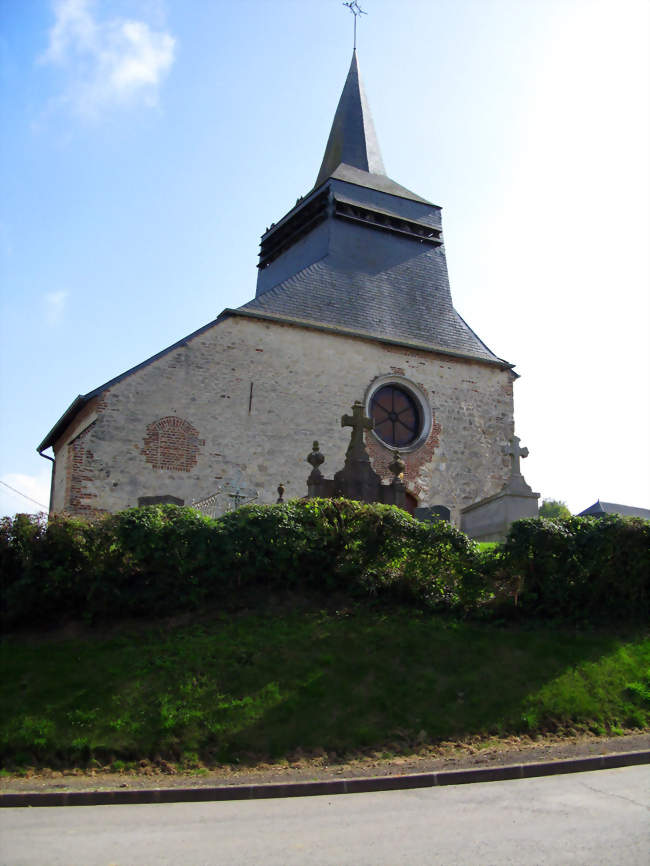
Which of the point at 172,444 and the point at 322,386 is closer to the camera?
the point at 172,444

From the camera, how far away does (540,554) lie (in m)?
9.09

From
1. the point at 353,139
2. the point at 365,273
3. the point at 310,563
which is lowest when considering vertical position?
the point at 310,563

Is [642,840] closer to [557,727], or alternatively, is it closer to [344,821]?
[344,821]

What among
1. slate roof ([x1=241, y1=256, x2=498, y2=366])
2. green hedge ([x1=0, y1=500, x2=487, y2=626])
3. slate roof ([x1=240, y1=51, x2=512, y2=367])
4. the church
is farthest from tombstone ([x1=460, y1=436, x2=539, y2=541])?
slate roof ([x1=241, y1=256, x2=498, y2=366])

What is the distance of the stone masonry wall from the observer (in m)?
15.9

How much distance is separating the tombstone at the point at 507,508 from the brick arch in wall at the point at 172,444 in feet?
20.1

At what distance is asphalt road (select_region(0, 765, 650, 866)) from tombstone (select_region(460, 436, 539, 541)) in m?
8.92

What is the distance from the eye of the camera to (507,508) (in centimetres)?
1461

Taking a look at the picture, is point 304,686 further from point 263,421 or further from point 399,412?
point 399,412

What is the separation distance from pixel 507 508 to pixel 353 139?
50.0 feet

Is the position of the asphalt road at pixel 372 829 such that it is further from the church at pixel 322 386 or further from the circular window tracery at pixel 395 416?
the circular window tracery at pixel 395 416

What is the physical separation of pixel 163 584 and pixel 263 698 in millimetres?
2230

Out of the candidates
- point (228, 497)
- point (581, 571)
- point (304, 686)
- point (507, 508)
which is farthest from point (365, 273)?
point (304, 686)

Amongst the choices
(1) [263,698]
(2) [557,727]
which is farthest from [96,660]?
(2) [557,727]
